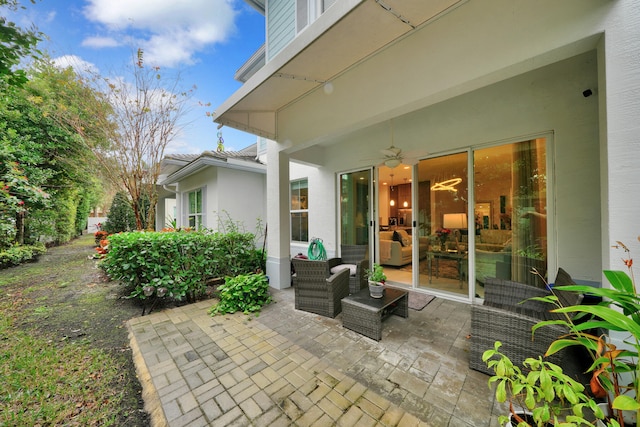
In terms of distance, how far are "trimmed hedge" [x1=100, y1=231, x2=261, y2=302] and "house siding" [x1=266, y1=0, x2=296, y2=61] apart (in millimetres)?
5082

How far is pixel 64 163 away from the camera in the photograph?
8492 millimetres

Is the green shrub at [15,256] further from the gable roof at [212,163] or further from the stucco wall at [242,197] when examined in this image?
the stucco wall at [242,197]

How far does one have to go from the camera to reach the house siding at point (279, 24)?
538 centimetres

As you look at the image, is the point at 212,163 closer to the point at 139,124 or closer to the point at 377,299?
the point at 139,124

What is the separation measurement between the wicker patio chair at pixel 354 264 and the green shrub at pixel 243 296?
4.21 ft

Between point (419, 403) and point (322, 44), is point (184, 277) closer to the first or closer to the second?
point (419, 403)

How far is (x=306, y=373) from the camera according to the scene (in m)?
2.15

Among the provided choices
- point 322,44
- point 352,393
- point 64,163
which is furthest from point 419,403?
point 64,163

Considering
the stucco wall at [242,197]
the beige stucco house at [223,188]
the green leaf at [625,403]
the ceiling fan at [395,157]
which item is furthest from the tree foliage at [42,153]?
the green leaf at [625,403]

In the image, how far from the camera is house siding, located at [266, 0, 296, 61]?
5379 mm

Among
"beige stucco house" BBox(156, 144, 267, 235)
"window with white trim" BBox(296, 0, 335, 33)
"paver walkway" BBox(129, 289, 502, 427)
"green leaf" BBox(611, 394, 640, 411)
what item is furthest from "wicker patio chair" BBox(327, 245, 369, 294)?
"window with white trim" BBox(296, 0, 335, 33)

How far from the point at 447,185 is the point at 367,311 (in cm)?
280

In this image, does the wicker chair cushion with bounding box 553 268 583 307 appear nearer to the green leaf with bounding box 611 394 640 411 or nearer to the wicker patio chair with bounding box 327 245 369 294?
the green leaf with bounding box 611 394 640 411

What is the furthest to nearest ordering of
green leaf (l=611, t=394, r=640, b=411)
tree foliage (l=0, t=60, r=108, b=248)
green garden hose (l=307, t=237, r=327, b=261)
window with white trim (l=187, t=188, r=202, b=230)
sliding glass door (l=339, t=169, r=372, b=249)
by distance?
window with white trim (l=187, t=188, r=202, b=230) → tree foliage (l=0, t=60, r=108, b=248) → green garden hose (l=307, t=237, r=327, b=261) → sliding glass door (l=339, t=169, r=372, b=249) → green leaf (l=611, t=394, r=640, b=411)
